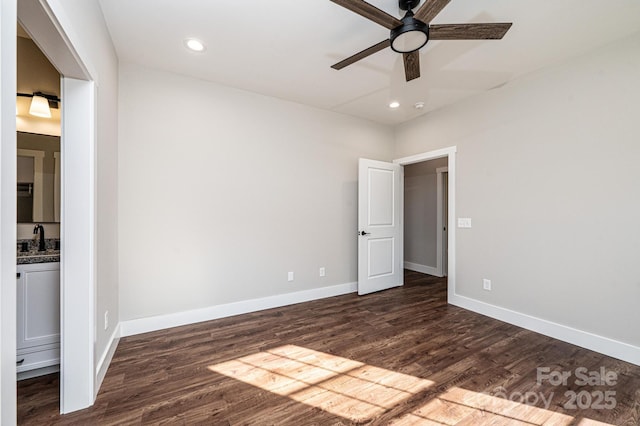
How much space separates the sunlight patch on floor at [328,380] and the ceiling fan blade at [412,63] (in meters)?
2.37

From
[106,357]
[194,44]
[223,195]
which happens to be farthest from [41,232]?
[194,44]

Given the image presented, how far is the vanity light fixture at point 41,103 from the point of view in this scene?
234 cm

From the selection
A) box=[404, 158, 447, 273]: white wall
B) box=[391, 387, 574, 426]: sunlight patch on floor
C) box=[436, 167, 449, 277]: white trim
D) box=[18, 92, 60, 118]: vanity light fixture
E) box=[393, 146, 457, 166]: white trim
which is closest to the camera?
box=[391, 387, 574, 426]: sunlight patch on floor

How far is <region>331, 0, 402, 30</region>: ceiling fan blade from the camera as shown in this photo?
1480 mm

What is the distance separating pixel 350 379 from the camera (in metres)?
1.99

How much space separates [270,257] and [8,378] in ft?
8.62

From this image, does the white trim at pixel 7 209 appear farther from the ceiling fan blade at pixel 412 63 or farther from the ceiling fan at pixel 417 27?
the ceiling fan blade at pixel 412 63

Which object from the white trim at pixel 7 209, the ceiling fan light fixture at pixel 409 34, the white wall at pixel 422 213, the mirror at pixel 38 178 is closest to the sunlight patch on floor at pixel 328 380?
the white trim at pixel 7 209

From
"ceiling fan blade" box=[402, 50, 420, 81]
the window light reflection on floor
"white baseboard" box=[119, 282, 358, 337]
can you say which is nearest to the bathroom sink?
"white baseboard" box=[119, 282, 358, 337]

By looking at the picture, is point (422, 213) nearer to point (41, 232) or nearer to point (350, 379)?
point (350, 379)

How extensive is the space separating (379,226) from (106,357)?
3.41 meters

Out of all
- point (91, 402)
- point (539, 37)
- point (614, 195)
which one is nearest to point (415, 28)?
point (539, 37)

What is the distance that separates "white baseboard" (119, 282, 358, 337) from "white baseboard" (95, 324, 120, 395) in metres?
0.18

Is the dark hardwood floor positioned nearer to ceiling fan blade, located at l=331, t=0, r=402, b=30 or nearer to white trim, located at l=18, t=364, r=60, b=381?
white trim, located at l=18, t=364, r=60, b=381
